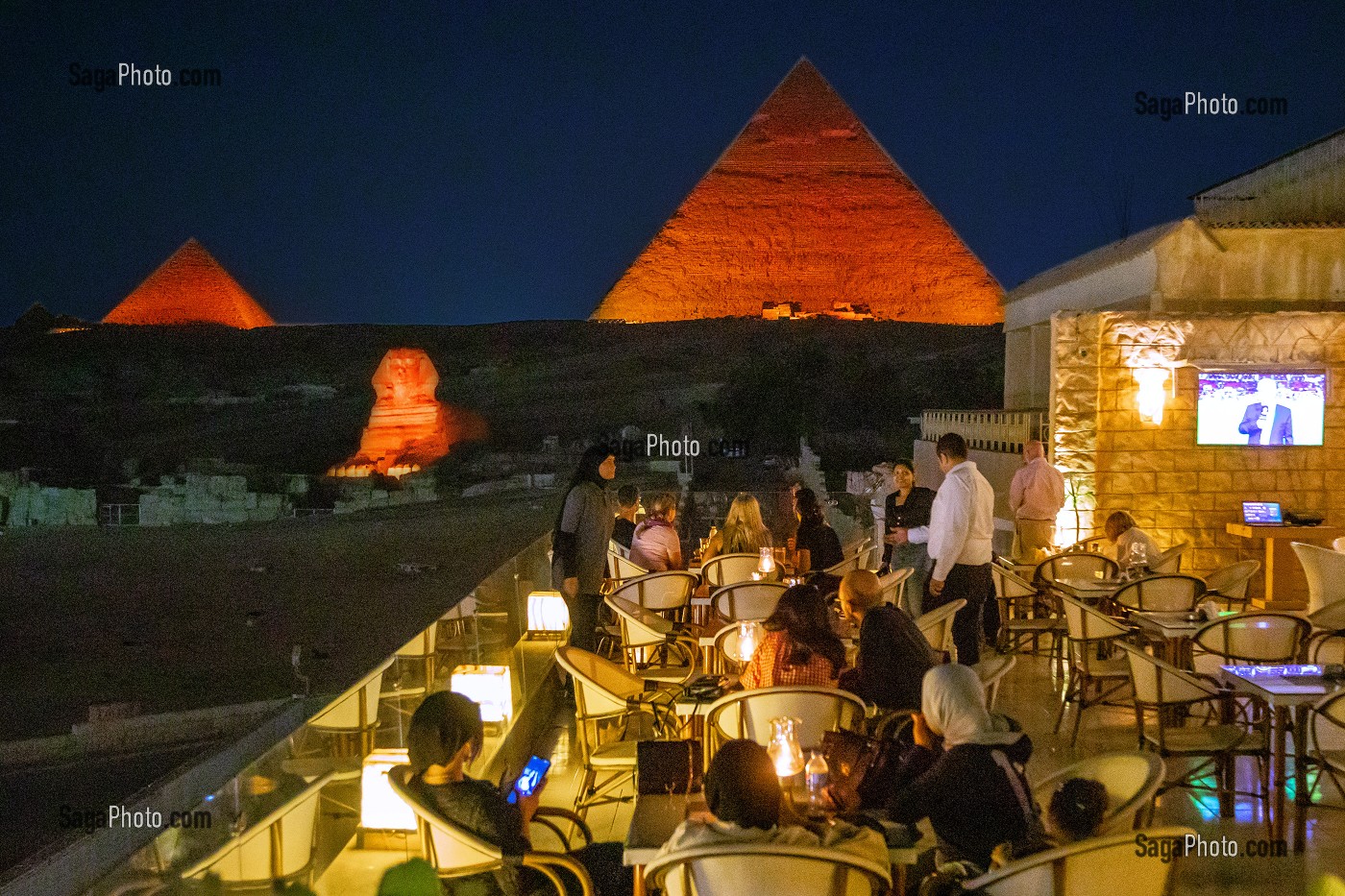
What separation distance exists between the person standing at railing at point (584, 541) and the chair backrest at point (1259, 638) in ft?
8.51

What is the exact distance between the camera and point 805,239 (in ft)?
276

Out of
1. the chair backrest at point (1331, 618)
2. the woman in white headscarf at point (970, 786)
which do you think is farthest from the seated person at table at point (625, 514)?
the woman in white headscarf at point (970, 786)

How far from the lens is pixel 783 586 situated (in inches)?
194

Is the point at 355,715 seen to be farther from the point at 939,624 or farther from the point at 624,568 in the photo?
the point at 624,568

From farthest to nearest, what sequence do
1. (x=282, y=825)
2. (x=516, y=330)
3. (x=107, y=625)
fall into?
1. (x=516, y=330)
2. (x=107, y=625)
3. (x=282, y=825)

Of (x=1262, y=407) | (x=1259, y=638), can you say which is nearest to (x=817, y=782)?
(x=1259, y=638)

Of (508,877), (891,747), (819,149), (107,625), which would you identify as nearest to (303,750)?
(508,877)

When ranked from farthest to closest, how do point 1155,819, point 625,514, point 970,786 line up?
1. point 625,514
2. point 1155,819
3. point 970,786

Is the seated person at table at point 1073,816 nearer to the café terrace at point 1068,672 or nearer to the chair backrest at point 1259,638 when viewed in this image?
the café terrace at point 1068,672

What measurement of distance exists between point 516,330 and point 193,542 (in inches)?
2116

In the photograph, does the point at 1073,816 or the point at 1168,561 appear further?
the point at 1168,561

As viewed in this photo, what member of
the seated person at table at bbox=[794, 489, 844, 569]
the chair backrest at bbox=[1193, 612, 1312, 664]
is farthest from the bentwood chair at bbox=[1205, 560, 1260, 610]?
the seated person at table at bbox=[794, 489, 844, 569]

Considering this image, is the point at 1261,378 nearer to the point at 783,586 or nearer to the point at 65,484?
the point at 783,586

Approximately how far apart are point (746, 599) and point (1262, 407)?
4797 mm
